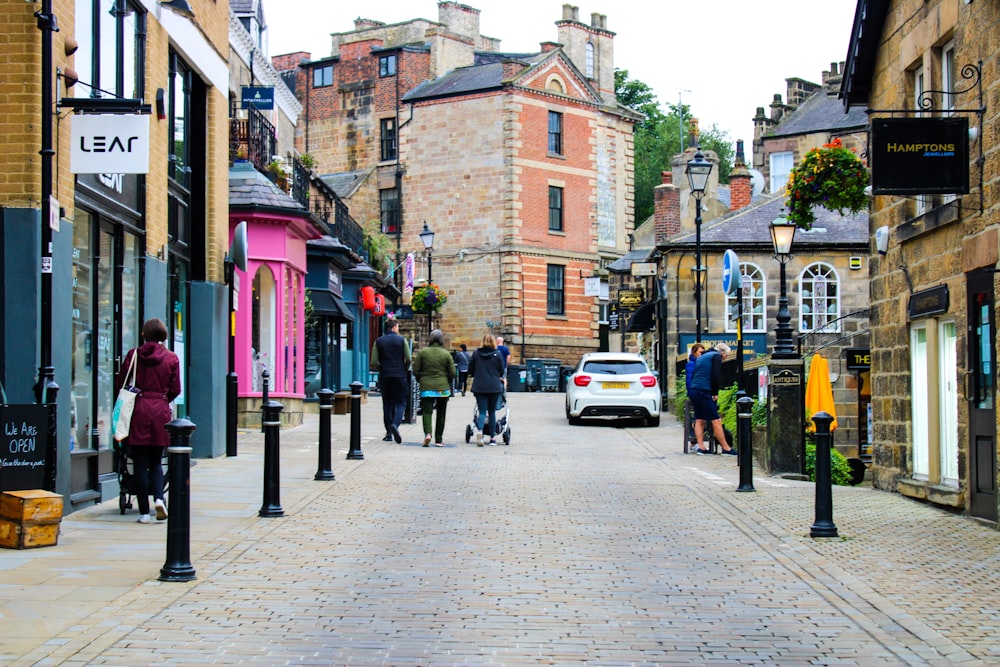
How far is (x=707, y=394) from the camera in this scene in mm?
20094

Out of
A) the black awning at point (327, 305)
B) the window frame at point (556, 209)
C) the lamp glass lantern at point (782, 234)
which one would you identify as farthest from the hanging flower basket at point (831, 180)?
the window frame at point (556, 209)

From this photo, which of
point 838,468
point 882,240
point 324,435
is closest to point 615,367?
point 838,468

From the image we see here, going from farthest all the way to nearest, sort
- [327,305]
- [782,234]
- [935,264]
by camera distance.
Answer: [327,305]
[782,234]
[935,264]

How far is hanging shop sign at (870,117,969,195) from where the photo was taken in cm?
1227

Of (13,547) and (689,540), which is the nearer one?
(13,547)

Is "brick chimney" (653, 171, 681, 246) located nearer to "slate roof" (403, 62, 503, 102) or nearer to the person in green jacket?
"slate roof" (403, 62, 503, 102)

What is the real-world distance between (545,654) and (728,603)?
1.90 meters

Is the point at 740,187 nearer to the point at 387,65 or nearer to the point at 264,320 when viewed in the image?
the point at 264,320

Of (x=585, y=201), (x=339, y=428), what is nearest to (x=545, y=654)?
(x=339, y=428)

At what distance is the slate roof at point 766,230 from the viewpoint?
34094 mm

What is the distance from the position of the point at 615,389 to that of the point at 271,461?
50.9 feet

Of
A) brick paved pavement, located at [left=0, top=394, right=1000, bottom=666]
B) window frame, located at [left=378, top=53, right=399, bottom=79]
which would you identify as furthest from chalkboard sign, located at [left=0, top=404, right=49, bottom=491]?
window frame, located at [left=378, top=53, right=399, bottom=79]

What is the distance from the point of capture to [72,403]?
12430 millimetres

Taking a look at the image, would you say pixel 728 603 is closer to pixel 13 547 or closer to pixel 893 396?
pixel 13 547
